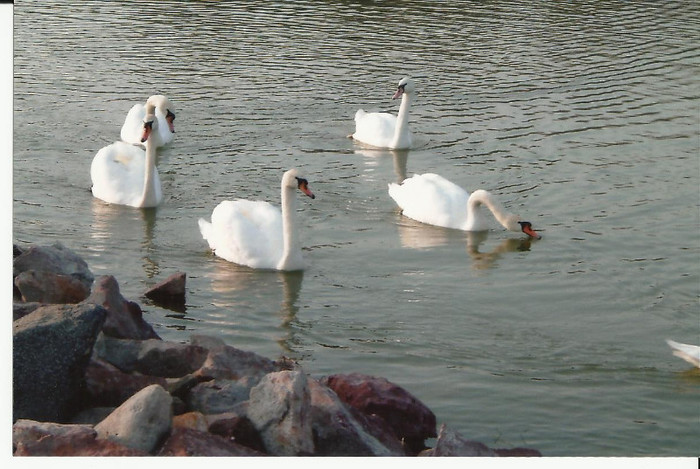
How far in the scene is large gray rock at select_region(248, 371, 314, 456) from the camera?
6762 mm

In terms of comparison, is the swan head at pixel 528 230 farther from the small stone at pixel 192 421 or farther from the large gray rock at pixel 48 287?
the small stone at pixel 192 421

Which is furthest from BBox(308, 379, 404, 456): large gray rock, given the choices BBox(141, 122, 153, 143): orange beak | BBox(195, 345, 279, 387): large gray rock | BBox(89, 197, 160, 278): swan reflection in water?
BBox(141, 122, 153, 143): orange beak

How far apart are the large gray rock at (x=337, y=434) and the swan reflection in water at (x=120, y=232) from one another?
5.04 metres

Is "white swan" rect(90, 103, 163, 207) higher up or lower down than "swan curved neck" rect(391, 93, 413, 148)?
lower down

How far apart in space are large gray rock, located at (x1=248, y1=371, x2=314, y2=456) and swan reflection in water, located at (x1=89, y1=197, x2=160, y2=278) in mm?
Answer: 5095

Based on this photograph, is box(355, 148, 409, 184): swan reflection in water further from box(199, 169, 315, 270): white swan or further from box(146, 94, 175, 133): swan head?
box(199, 169, 315, 270): white swan

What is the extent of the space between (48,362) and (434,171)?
9.38 meters

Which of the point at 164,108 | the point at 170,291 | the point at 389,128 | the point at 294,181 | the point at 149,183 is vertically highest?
the point at 164,108

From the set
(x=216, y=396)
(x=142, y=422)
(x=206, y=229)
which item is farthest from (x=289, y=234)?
(x=142, y=422)

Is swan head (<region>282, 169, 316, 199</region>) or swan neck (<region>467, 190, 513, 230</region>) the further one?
swan neck (<region>467, 190, 513, 230</region>)

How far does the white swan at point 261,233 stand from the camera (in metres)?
11.9

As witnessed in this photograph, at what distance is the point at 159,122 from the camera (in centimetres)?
1669

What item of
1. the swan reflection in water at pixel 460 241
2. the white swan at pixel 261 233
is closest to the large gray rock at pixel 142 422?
the white swan at pixel 261 233

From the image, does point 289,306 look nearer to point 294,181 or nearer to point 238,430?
point 294,181
